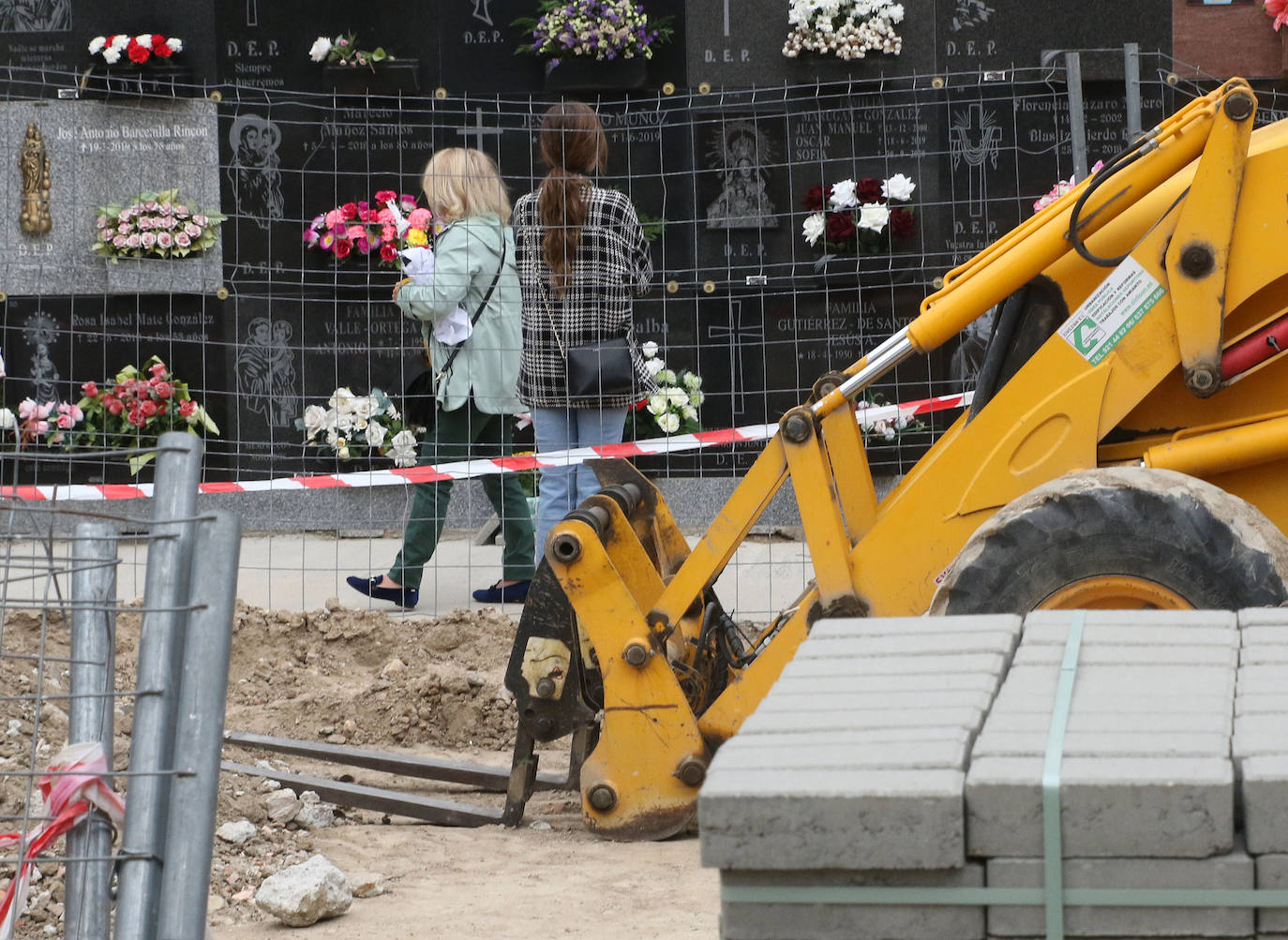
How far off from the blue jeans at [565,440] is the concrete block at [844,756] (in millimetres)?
5590

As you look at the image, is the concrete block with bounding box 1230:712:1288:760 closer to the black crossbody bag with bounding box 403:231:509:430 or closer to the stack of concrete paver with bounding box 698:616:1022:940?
the stack of concrete paver with bounding box 698:616:1022:940

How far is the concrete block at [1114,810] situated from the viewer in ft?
6.84

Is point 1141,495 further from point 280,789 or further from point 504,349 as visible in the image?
point 504,349

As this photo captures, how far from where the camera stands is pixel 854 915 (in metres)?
2.21

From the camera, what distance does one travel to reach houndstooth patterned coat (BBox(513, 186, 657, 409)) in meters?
7.62

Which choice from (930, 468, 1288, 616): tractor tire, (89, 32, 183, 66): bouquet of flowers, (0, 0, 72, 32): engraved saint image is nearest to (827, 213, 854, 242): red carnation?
(89, 32, 183, 66): bouquet of flowers

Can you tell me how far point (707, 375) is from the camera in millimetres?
11305

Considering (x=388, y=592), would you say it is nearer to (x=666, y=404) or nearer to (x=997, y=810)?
(x=666, y=404)

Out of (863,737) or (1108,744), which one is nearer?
(1108,744)

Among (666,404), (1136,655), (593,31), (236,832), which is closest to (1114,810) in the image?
(1136,655)

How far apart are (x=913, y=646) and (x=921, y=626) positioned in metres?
0.11

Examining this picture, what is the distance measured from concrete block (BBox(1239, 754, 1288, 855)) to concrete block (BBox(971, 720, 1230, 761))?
0.10m

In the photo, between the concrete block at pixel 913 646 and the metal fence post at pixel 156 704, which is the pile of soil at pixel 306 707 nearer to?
the metal fence post at pixel 156 704

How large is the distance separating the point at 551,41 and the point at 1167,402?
285 inches
